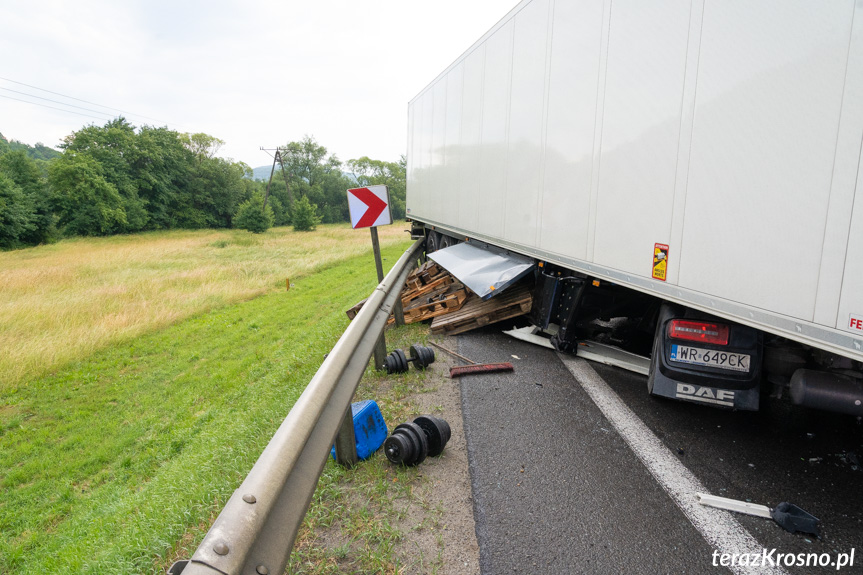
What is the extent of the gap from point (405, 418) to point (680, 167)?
9.20 feet

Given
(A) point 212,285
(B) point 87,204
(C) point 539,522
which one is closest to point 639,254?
(C) point 539,522

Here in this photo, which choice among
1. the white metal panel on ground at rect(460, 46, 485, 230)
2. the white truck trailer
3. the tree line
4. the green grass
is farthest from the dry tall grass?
the tree line

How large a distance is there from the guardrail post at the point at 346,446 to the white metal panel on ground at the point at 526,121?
145 inches

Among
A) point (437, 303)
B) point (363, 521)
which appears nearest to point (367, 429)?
point (363, 521)

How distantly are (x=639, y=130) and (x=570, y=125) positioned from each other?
1155mm

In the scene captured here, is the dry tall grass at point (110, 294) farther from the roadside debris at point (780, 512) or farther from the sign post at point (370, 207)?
the roadside debris at point (780, 512)

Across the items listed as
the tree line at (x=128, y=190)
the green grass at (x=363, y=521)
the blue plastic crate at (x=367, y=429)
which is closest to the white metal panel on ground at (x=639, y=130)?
the blue plastic crate at (x=367, y=429)

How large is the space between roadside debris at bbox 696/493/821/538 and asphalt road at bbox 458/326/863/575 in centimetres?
4

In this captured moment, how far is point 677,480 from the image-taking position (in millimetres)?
2979

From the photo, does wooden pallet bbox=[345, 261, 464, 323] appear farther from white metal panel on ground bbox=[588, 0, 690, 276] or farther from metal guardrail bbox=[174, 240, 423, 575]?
metal guardrail bbox=[174, 240, 423, 575]

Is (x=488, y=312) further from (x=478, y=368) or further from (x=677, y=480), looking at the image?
(x=677, y=480)

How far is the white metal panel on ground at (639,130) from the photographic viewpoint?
11.5 ft

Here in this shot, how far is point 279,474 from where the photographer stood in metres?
1.81

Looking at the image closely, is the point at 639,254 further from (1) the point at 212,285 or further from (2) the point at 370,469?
(1) the point at 212,285
